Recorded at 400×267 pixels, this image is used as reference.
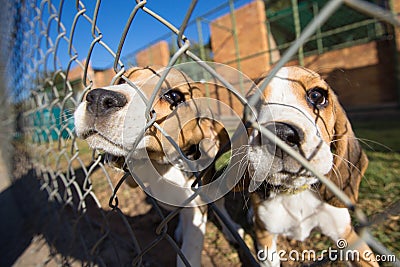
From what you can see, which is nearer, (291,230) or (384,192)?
(291,230)

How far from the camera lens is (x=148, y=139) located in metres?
1.26

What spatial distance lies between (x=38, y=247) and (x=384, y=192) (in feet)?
10.3

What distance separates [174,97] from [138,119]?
0.35m

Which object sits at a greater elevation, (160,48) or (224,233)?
(160,48)

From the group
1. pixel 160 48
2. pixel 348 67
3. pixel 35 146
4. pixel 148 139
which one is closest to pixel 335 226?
pixel 148 139

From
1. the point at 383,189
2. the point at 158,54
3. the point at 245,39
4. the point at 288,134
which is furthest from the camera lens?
the point at 158,54

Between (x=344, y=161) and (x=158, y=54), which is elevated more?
(x=158, y=54)

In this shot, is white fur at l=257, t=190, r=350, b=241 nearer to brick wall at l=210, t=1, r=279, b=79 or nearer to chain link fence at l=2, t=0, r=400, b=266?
chain link fence at l=2, t=0, r=400, b=266

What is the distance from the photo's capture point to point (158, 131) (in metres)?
1.26

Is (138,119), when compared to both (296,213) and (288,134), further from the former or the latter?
(296,213)

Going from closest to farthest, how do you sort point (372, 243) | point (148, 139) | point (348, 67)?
point (372, 243) < point (148, 139) < point (348, 67)

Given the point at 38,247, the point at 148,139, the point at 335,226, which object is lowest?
the point at 38,247

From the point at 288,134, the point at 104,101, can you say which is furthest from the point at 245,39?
the point at 288,134

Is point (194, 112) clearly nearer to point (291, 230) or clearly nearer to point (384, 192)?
point (291, 230)
